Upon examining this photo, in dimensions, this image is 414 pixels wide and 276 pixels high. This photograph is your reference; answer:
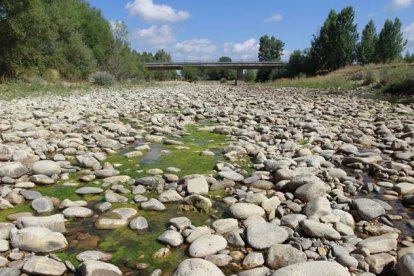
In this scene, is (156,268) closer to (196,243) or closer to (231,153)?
(196,243)

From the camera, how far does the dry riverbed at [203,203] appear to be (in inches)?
116

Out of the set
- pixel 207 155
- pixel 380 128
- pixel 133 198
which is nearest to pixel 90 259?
pixel 133 198

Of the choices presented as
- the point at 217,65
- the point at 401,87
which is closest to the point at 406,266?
the point at 401,87

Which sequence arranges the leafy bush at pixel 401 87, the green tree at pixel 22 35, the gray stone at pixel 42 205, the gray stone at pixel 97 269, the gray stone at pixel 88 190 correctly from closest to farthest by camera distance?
the gray stone at pixel 97 269 → the gray stone at pixel 42 205 → the gray stone at pixel 88 190 → the leafy bush at pixel 401 87 → the green tree at pixel 22 35

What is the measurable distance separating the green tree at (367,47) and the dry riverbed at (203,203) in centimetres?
5317

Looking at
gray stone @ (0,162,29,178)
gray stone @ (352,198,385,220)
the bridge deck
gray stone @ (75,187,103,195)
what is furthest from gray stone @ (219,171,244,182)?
the bridge deck

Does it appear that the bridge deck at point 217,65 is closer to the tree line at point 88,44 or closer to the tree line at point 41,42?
the tree line at point 88,44

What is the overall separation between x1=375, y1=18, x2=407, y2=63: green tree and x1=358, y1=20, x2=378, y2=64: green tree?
4.07 feet

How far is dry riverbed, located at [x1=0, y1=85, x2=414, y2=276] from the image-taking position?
9.63 ft

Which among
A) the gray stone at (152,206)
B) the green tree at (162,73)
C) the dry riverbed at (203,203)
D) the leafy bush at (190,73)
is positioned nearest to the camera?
the dry riverbed at (203,203)

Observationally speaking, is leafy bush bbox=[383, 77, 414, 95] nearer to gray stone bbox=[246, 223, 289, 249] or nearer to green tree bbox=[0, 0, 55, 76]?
gray stone bbox=[246, 223, 289, 249]

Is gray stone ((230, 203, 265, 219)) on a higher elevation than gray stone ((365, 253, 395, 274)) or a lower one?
higher

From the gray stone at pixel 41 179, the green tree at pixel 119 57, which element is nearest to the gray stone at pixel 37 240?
the gray stone at pixel 41 179

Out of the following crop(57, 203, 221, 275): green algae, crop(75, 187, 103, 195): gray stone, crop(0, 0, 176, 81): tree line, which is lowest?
crop(57, 203, 221, 275): green algae
